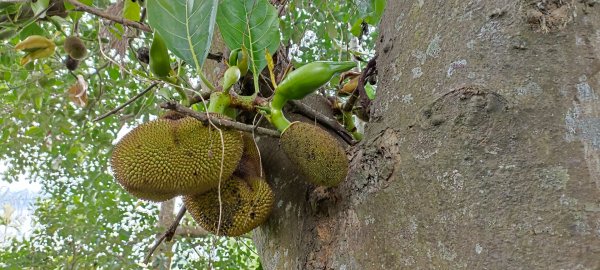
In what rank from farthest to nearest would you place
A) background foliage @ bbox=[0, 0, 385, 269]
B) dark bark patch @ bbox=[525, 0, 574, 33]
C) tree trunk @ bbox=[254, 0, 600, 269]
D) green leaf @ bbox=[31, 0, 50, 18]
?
1. background foliage @ bbox=[0, 0, 385, 269]
2. green leaf @ bbox=[31, 0, 50, 18]
3. dark bark patch @ bbox=[525, 0, 574, 33]
4. tree trunk @ bbox=[254, 0, 600, 269]

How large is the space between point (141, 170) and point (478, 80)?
419 mm

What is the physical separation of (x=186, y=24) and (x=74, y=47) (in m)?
0.54

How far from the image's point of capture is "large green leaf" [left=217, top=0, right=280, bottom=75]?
83 centimetres

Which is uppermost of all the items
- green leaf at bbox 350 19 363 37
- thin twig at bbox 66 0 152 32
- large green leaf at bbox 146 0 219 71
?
thin twig at bbox 66 0 152 32

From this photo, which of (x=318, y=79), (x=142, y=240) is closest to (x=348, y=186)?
(x=318, y=79)

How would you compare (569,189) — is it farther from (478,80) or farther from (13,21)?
(13,21)

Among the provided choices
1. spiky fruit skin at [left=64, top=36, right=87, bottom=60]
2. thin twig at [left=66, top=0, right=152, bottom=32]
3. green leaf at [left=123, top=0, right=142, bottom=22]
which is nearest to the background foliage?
spiky fruit skin at [left=64, top=36, right=87, bottom=60]

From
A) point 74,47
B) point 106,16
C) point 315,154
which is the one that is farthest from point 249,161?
point 74,47

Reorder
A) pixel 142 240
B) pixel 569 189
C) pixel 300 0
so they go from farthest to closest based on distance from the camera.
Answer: pixel 142 240 → pixel 300 0 → pixel 569 189

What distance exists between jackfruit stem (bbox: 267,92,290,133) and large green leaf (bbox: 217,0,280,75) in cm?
10

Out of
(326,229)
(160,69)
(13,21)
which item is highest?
(13,21)

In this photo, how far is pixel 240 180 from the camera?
775 millimetres

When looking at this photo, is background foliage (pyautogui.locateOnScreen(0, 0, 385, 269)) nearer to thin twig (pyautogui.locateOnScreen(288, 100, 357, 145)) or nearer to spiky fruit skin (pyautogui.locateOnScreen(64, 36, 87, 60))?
spiky fruit skin (pyautogui.locateOnScreen(64, 36, 87, 60))

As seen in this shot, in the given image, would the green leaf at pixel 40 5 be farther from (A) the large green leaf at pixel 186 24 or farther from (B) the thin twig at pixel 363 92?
(B) the thin twig at pixel 363 92
